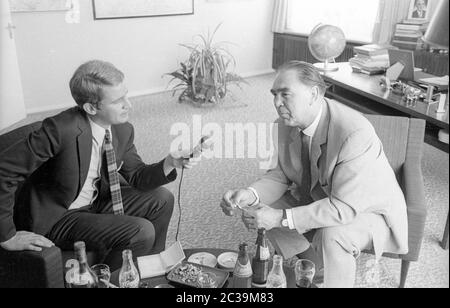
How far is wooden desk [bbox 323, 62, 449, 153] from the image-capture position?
7.76ft

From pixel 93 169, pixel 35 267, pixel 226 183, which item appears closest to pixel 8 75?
pixel 226 183

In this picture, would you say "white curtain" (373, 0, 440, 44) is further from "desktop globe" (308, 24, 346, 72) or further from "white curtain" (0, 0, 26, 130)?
"white curtain" (0, 0, 26, 130)

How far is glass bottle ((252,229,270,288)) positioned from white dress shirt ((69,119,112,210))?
29.8 inches

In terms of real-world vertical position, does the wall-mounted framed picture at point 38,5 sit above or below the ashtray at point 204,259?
above

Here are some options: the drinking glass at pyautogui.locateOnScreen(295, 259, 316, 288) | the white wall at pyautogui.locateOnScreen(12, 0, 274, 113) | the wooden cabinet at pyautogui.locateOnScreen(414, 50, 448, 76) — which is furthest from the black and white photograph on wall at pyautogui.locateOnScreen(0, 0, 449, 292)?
the white wall at pyautogui.locateOnScreen(12, 0, 274, 113)

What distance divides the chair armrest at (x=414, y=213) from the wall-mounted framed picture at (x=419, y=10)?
9.76 ft

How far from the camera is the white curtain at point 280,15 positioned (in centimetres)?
563

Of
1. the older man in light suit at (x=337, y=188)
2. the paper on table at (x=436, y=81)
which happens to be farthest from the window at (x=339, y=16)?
the older man in light suit at (x=337, y=188)

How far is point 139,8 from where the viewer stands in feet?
15.5

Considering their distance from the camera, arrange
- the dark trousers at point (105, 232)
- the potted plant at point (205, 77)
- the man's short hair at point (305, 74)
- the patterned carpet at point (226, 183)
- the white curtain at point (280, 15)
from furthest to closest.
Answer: the white curtain at point (280, 15), the potted plant at point (205, 77), the patterned carpet at point (226, 183), the dark trousers at point (105, 232), the man's short hair at point (305, 74)

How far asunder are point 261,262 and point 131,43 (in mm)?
3970

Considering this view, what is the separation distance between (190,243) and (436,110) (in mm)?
1518

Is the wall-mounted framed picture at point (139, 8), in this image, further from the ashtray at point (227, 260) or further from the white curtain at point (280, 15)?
the ashtray at point (227, 260)

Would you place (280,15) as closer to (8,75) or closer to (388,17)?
(388,17)
